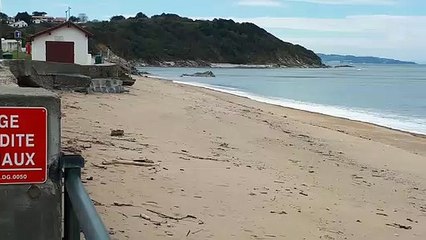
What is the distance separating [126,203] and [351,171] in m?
6.15

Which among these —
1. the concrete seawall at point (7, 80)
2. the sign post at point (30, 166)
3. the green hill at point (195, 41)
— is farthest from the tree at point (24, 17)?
the sign post at point (30, 166)

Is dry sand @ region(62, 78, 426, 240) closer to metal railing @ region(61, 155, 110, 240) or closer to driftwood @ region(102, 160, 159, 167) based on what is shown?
driftwood @ region(102, 160, 159, 167)

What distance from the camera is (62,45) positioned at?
29719 millimetres

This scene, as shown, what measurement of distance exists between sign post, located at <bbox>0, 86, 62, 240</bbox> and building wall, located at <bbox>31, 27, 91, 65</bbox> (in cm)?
2765

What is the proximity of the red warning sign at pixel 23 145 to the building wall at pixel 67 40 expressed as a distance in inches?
1092

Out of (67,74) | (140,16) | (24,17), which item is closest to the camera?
(67,74)

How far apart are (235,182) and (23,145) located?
5.55 m

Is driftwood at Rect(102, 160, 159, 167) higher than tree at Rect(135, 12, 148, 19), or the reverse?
tree at Rect(135, 12, 148, 19)

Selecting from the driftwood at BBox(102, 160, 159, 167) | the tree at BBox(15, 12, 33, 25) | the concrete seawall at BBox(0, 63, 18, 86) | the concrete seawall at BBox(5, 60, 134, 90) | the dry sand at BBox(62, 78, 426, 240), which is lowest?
the dry sand at BBox(62, 78, 426, 240)

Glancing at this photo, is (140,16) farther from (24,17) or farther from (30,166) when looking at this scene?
(30,166)

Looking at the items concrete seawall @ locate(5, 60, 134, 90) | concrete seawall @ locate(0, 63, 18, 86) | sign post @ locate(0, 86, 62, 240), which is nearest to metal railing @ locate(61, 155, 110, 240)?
sign post @ locate(0, 86, 62, 240)

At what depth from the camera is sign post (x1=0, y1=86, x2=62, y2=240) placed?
2.27m

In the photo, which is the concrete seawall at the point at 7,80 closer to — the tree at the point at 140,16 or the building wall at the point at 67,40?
the building wall at the point at 67,40

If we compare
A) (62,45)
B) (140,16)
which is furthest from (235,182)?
(140,16)
